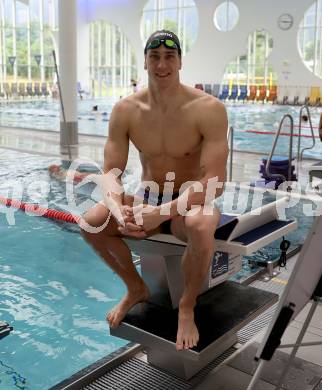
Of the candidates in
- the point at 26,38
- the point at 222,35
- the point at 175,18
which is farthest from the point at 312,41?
the point at 26,38

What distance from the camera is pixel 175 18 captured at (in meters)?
27.5

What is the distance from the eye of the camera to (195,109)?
258 cm

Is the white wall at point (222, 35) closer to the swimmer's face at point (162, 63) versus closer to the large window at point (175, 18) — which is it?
the large window at point (175, 18)

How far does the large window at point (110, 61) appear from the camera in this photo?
102ft

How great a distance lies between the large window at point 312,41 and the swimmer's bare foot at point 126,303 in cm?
2191

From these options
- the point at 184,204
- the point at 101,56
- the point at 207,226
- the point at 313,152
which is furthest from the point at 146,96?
the point at 101,56

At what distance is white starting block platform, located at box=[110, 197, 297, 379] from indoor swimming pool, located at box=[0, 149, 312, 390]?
64 cm

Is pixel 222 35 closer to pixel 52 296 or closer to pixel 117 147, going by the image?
pixel 52 296

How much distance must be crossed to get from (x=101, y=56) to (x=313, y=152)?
931 inches

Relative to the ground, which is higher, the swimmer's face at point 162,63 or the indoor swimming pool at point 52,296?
the swimmer's face at point 162,63

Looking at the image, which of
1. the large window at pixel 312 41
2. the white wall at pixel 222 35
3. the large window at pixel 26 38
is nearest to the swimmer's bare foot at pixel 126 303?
the white wall at pixel 222 35

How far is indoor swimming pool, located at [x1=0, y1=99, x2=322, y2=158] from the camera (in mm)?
11906

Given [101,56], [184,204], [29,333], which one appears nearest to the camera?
[184,204]

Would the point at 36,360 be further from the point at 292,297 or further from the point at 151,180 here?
the point at 292,297
